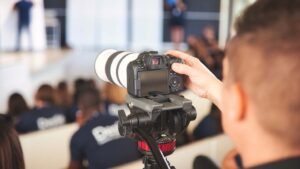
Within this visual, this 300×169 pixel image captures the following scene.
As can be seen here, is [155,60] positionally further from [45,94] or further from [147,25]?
[147,25]

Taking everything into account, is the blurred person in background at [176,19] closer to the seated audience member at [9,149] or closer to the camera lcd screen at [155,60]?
the seated audience member at [9,149]

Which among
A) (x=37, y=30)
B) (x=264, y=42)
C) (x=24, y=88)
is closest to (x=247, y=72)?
(x=264, y=42)

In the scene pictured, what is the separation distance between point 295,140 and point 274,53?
5.1 inches

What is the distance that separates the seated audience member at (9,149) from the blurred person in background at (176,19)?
756 cm

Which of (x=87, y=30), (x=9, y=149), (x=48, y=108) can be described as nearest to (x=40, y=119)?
(x=48, y=108)

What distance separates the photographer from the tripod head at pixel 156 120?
96 cm

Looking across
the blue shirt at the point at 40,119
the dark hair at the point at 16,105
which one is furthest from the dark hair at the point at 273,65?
the dark hair at the point at 16,105

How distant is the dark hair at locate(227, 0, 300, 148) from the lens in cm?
61

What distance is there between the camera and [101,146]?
2.36 metres

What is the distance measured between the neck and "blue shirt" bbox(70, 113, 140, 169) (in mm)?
1693

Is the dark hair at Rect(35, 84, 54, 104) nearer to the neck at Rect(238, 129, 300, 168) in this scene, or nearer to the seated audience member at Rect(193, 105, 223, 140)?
the seated audience member at Rect(193, 105, 223, 140)

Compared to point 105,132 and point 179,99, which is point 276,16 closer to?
point 179,99

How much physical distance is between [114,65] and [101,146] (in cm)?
130

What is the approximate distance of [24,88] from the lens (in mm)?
6000
